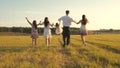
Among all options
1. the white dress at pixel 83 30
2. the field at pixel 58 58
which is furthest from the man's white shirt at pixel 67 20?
the field at pixel 58 58

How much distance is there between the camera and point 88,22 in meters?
21.9

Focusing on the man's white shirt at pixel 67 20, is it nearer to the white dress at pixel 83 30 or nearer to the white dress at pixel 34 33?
the white dress at pixel 83 30

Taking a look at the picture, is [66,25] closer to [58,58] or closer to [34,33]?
[34,33]

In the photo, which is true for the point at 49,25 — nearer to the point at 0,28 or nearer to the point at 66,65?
the point at 66,65

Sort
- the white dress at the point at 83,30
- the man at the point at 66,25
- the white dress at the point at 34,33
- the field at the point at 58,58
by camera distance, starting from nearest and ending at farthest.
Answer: the field at the point at 58,58, the man at the point at 66,25, the white dress at the point at 83,30, the white dress at the point at 34,33

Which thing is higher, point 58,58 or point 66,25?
point 66,25

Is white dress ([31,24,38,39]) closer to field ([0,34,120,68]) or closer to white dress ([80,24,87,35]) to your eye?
white dress ([80,24,87,35])

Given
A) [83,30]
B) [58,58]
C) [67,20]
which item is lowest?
[58,58]

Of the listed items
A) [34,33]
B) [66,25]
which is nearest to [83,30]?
[66,25]

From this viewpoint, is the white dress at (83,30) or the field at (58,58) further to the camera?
the white dress at (83,30)

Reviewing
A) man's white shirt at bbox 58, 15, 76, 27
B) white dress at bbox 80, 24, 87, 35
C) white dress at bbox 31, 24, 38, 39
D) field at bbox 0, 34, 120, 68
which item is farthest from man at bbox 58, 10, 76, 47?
white dress at bbox 31, 24, 38, 39

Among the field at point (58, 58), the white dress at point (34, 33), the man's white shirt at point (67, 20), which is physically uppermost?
the man's white shirt at point (67, 20)

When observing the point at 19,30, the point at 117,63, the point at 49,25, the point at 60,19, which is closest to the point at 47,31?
the point at 49,25

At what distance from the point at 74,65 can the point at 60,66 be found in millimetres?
551
